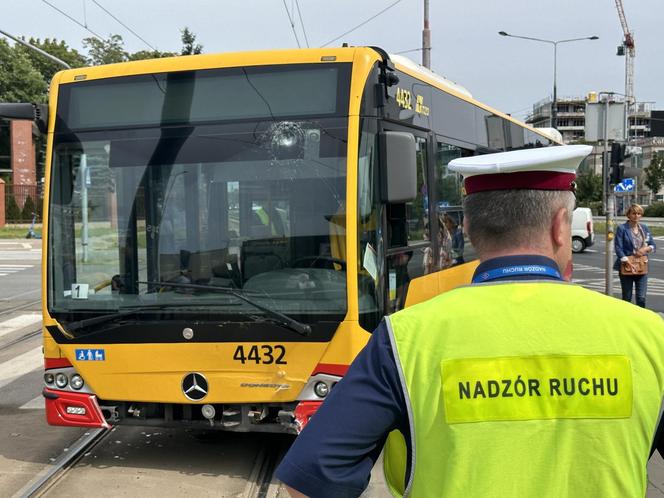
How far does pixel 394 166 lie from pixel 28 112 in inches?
104

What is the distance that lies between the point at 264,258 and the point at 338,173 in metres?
0.74

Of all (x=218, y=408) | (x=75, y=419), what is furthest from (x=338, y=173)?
(x=75, y=419)

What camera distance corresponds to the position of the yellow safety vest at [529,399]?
1327 mm

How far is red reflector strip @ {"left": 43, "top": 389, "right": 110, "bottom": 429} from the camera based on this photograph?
16.7 ft

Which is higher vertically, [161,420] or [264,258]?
[264,258]

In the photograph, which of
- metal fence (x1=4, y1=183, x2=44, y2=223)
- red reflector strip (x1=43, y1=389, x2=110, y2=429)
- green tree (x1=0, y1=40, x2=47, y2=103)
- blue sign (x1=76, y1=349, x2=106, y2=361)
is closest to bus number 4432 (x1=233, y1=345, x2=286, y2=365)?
blue sign (x1=76, y1=349, x2=106, y2=361)

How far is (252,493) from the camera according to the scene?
477cm

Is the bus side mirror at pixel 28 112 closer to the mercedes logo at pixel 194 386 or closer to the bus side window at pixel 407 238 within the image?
the mercedes logo at pixel 194 386

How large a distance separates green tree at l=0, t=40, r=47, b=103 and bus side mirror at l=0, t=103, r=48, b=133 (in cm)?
5686

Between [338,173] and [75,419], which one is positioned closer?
[338,173]

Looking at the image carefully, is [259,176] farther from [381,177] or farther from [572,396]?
[572,396]

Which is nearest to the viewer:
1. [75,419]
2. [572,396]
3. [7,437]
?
[572,396]

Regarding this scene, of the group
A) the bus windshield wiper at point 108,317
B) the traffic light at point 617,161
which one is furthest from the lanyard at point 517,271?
the traffic light at point 617,161

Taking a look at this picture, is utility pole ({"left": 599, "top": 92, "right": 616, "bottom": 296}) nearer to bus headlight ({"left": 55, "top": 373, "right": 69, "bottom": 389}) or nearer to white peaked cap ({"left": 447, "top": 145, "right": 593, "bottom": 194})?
bus headlight ({"left": 55, "top": 373, "right": 69, "bottom": 389})
